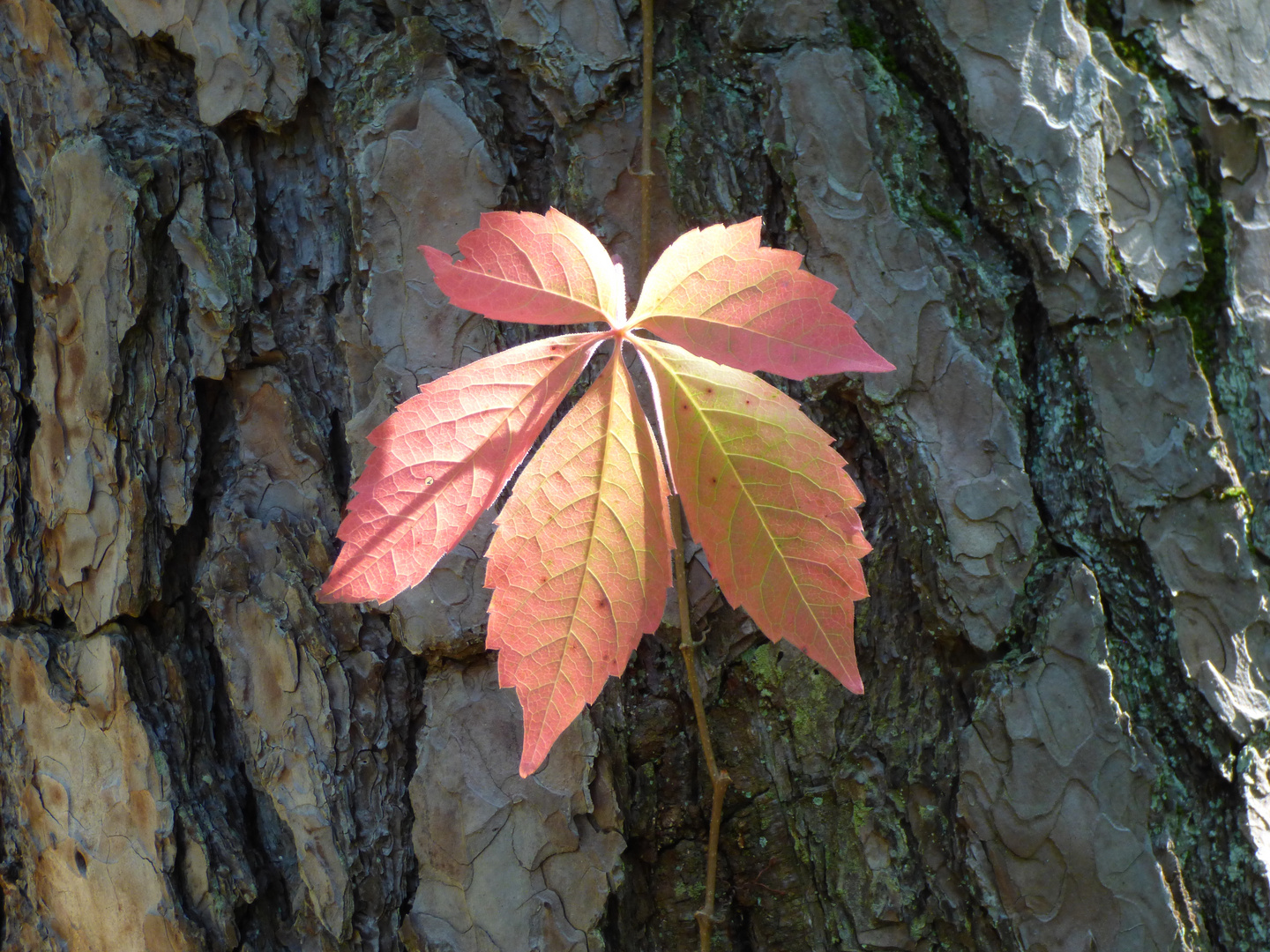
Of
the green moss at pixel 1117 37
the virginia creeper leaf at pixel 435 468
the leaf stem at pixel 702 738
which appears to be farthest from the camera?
the green moss at pixel 1117 37

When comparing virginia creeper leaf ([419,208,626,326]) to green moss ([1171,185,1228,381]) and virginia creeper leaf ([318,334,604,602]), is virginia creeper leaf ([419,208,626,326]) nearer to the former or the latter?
virginia creeper leaf ([318,334,604,602])

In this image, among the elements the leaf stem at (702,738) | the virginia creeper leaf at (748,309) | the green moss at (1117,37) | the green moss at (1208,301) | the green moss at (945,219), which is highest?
the green moss at (1117,37)

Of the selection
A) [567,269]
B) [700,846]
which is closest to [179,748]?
[700,846]

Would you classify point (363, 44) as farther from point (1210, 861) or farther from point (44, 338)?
point (1210, 861)

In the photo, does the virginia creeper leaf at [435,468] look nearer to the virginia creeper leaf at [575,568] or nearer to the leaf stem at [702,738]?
the virginia creeper leaf at [575,568]

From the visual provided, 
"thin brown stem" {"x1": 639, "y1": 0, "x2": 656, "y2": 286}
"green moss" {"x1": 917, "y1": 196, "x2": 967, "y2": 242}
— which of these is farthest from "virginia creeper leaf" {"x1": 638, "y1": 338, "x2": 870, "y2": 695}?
"green moss" {"x1": 917, "y1": 196, "x2": 967, "y2": 242}

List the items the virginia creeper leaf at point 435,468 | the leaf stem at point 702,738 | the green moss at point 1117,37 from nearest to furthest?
the virginia creeper leaf at point 435,468, the leaf stem at point 702,738, the green moss at point 1117,37

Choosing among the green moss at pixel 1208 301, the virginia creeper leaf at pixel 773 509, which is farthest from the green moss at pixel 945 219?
the virginia creeper leaf at pixel 773 509
